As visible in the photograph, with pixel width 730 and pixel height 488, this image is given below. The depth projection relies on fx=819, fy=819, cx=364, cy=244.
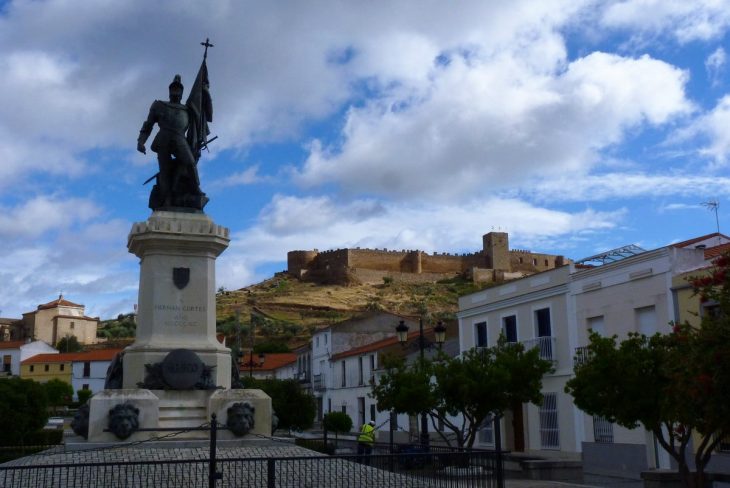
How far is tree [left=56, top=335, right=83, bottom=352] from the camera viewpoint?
10481cm

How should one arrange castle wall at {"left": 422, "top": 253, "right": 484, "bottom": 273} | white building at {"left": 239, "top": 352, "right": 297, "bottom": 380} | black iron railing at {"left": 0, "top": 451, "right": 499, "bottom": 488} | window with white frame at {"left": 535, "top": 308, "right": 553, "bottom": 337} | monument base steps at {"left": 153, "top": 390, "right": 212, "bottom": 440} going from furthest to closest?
castle wall at {"left": 422, "top": 253, "right": 484, "bottom": 273}, white building at {"left": 239, "top": 352, "right": 297, "bottom": 380}, window with white frame at {"left": 535, "top": 308, "right": 553, "bottom": 337}, monument base steps at {"left": 153, "top": 390, "right": 212, "bottom": 440}, black iron railing at {"left": 0, "top": 451, "right": 499, "bottom": 488}

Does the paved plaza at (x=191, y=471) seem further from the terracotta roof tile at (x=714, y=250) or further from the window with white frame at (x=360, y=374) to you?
the window with white frame at (x=360, y=374)

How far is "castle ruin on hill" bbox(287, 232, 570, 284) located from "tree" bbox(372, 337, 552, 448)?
124 meters

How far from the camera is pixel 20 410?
2712 cm

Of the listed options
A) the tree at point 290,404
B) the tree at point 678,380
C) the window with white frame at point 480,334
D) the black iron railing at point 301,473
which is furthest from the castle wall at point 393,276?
the black iron railing at point 301,473

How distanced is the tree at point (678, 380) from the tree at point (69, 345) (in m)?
99.6

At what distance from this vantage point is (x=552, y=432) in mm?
27219

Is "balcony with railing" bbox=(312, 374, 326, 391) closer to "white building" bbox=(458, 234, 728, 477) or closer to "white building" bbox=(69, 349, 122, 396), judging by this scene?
"white building" bbox=(458, 234, 728, 477)

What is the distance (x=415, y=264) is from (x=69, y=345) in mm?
70649

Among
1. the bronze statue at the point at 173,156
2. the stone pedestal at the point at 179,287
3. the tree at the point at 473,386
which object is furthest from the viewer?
the tree at the point at 473,386

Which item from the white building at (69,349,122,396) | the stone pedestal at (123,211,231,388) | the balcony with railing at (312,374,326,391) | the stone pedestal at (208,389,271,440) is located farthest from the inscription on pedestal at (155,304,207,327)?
the white building at (69,349,122,396)

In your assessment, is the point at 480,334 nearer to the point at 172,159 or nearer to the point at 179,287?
the point at 172,159

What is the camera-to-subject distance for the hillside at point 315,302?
359ft

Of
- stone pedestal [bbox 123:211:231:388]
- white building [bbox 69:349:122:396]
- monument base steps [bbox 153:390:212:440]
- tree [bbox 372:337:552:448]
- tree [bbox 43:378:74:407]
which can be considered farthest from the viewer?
white building [bbox 69:349:122:396]
